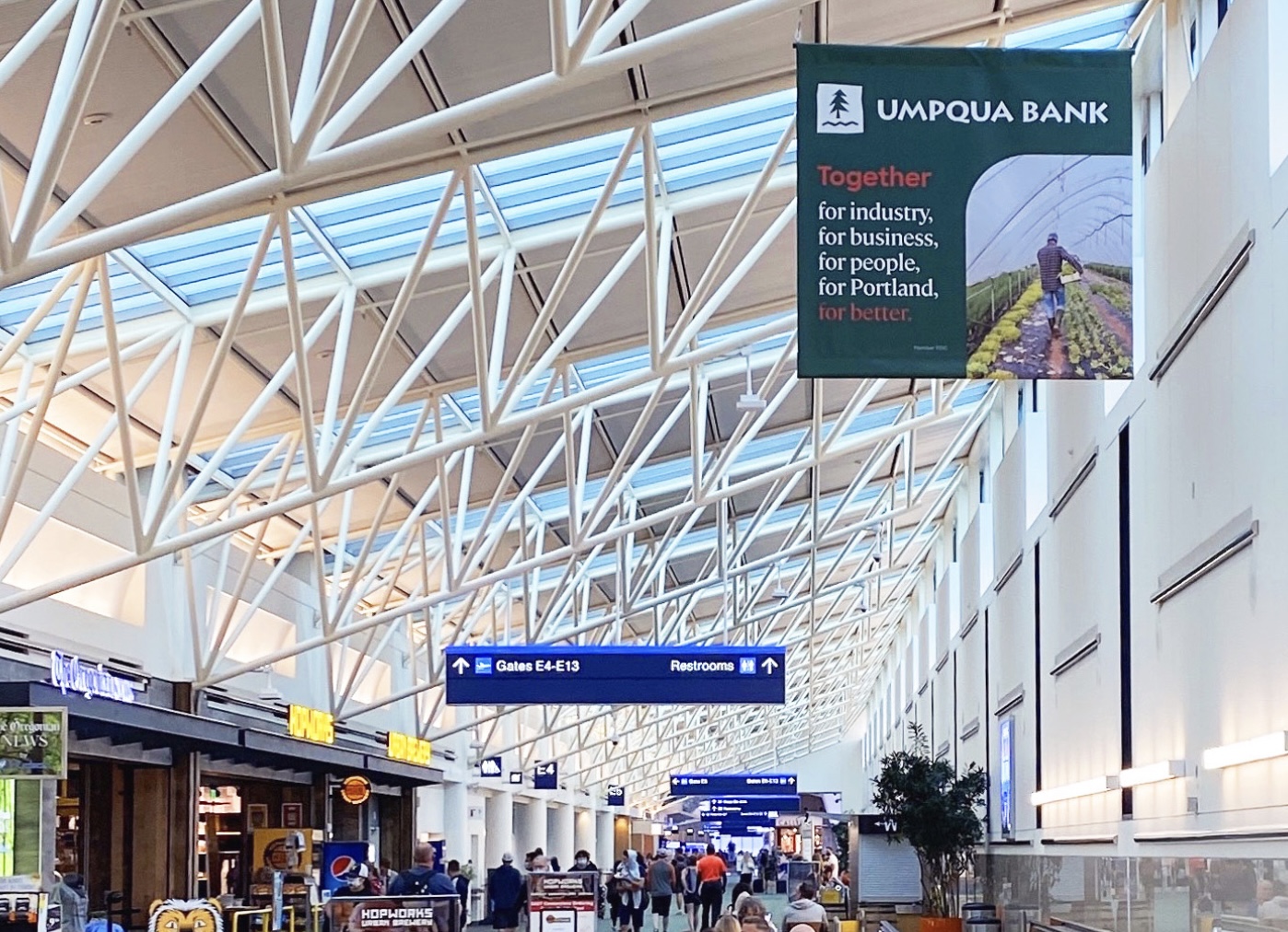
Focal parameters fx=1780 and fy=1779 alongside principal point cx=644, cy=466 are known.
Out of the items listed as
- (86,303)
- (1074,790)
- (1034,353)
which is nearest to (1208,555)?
(1034,353)

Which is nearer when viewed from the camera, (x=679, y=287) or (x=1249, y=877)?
(x=1249, y=877)

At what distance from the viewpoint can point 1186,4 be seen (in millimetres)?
13188

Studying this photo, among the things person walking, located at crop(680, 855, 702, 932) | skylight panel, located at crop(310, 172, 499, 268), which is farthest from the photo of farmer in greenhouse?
person walking, located at crop(680, 855, 702, 932)

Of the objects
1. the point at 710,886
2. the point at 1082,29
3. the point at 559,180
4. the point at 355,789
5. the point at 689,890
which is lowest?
the point at 689,890

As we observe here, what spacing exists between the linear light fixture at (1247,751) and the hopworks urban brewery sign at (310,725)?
1687 cm

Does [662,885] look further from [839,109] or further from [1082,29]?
[839,109]

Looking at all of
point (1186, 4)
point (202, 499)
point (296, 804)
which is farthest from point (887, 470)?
point (1186, 4)

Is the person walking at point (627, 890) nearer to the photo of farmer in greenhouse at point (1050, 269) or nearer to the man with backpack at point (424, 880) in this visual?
the man with backpack at point (424, 880)

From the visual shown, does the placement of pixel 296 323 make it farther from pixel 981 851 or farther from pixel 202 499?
pixel 981 851

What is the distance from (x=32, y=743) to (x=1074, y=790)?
30.2 feet

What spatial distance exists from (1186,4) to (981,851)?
1479cm

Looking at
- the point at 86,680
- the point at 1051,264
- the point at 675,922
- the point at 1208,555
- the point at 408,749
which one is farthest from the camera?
the point at 675,922

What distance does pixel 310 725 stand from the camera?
26.3 m

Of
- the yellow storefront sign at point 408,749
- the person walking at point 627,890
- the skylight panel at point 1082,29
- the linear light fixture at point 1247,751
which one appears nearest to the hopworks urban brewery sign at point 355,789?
the yellow storefront sign at point 408,749
